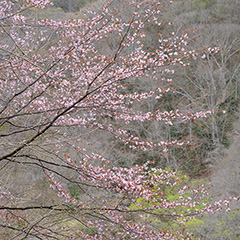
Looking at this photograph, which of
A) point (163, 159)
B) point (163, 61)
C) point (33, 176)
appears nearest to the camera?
point (163, 61)

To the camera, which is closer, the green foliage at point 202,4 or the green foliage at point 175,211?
the green foliage at point 175,211

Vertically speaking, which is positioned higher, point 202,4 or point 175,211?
point 202,4

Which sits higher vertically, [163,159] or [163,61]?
[163,159]

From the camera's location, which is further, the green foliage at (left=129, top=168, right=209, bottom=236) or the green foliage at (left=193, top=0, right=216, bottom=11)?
the green foliage at (left=193, top=0, right=216, bottom=11)

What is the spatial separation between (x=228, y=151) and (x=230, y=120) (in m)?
3.39

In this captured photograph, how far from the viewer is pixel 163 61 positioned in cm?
311

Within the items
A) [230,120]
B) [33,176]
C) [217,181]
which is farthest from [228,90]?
[33,176]

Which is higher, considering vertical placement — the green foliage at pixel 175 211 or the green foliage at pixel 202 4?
the green foliage at pixel 202 4

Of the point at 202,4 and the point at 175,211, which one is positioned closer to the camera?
the point at 175,211

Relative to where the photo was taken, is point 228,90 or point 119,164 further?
point 228,90

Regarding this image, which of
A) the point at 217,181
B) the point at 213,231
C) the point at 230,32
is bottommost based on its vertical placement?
the point at 213,231

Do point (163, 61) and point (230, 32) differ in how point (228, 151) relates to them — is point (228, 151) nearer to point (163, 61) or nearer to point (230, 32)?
point (230, 32)

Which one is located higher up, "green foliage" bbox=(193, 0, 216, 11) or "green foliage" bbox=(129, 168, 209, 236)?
"green foliage" bbox=(193, 0, 216, 11)

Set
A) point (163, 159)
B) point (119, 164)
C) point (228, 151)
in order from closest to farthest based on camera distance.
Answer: point (228, 151) → point (119, 164) → point (163, 159)
